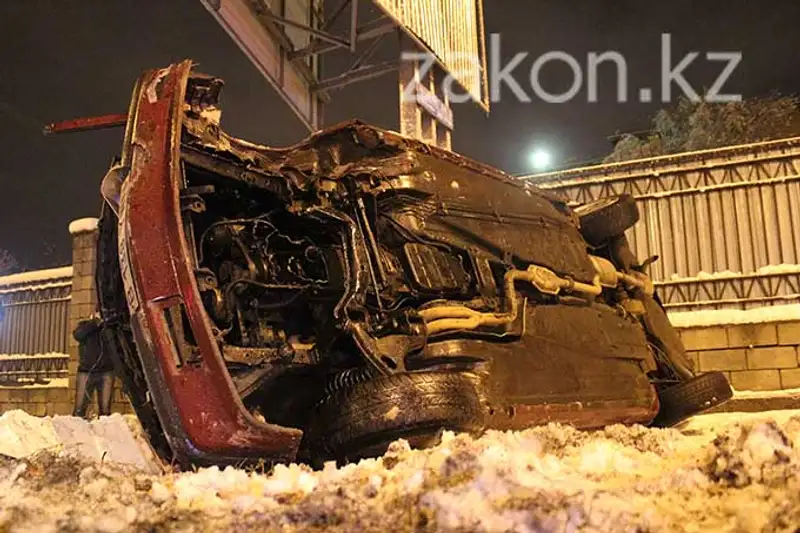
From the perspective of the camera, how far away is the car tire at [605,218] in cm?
629

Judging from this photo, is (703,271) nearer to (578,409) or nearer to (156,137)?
(578,409)

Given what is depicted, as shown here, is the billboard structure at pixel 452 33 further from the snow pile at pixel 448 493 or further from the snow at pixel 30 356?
the snow pile at pixel 448 493

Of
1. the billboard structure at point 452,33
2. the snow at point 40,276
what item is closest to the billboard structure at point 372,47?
the billboard structure at point 452,33

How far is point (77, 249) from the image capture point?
9102 mm

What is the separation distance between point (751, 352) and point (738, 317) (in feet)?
1.27

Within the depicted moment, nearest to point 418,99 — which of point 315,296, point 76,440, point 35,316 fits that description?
point 35,316

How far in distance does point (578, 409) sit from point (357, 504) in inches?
93.0

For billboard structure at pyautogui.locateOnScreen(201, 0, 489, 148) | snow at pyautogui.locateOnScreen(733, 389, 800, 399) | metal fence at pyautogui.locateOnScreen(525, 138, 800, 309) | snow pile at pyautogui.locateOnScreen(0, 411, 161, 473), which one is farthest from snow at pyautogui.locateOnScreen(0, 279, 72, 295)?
snow at pyautogui.locateOnScreen(733, 389, 800, 399)

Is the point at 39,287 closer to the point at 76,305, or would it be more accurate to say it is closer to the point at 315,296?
the point at 76,305

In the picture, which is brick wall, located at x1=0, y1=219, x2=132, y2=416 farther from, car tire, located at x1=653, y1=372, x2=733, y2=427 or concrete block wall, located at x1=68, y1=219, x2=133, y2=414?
car tire, located at x1=653, y1=372, x2=733, y2=427

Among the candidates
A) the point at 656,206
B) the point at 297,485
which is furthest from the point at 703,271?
the point at 297,485

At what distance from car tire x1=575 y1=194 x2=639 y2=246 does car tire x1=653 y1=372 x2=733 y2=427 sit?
1.39m

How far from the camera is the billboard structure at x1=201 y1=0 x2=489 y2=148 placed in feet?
32.5

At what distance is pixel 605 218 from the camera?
20.7ft
